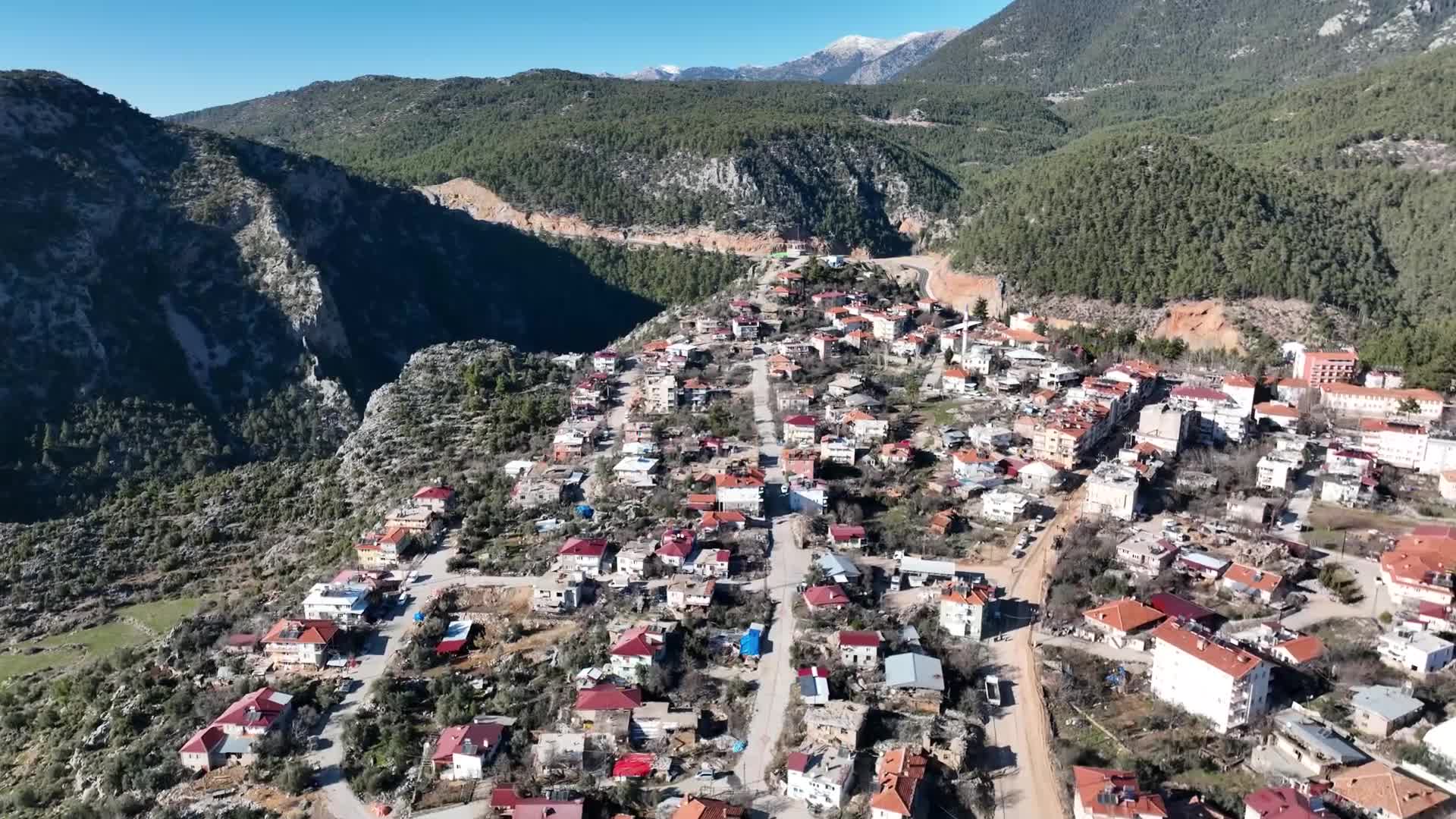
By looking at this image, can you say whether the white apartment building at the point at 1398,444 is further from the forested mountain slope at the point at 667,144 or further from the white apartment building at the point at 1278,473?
the forested mountain slope at the point at 667,144

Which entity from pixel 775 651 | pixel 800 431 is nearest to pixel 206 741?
pixel 775 651

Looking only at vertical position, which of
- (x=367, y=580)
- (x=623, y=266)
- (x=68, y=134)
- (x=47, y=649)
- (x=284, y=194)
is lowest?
(x=47, y=649)

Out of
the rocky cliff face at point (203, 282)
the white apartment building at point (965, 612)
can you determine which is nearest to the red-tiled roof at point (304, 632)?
the white apartment building at point (965, 612)

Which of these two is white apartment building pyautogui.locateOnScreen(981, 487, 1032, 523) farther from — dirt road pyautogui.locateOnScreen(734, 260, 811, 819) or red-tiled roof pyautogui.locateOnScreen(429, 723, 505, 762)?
red-tiled roof pyautogui.locateOnScreen(429, 723, 505, 762)

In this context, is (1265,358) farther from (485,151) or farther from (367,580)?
(485,151)

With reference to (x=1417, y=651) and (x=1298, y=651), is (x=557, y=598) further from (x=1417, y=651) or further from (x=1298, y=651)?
(x=1417, y=651)

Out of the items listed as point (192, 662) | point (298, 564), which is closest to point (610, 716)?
point (192, 662)

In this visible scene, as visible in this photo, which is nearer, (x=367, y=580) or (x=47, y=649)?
(x=367, y=580)
